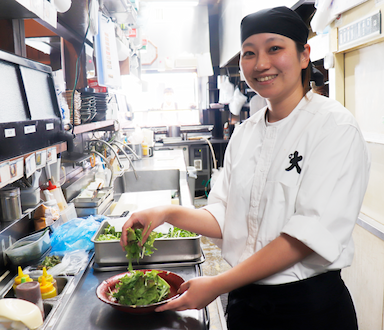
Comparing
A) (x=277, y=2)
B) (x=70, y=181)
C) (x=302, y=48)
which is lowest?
(x=70, y=181)

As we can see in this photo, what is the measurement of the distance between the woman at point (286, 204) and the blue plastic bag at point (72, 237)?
0.57 meters

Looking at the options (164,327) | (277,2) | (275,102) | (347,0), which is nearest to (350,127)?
(275,102)

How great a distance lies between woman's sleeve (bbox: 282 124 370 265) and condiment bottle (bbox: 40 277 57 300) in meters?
0.91

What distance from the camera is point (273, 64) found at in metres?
1.11

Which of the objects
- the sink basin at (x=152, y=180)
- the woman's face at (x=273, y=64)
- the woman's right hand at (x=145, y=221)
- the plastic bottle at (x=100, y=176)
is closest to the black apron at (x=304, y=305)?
the woman's right hand at (x=145, y=221)

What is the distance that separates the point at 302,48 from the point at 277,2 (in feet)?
7.55

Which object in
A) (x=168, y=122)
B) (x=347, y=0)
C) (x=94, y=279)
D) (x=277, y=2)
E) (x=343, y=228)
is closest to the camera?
(x=343, y=228)

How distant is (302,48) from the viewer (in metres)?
1.16

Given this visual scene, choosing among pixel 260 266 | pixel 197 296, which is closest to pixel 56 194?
pixel 197 296

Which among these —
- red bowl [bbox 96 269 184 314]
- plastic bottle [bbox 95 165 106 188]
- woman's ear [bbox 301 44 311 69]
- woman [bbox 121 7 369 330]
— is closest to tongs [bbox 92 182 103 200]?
plastic bottle [bbox 95 165 106 188]

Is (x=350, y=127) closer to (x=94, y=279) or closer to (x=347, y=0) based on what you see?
(x=94, y=279)

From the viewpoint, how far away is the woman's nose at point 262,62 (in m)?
1.11

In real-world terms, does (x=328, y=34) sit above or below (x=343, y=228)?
above

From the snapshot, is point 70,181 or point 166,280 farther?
point 70,181
